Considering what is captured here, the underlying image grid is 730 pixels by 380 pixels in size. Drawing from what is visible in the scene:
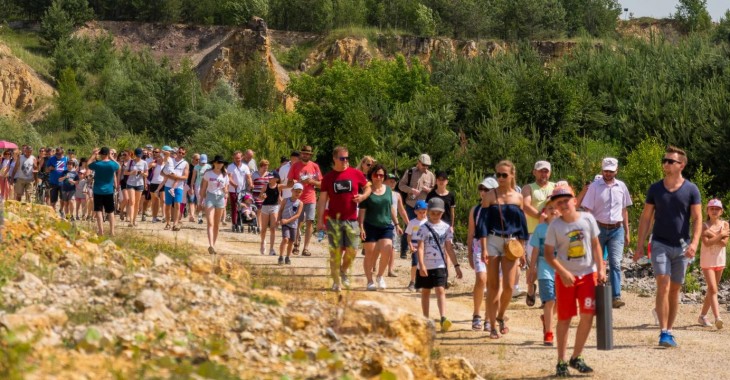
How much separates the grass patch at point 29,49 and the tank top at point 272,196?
60343 millimetres

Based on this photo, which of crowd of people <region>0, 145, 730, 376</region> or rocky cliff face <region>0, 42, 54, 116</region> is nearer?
crowd of people <region>0, 145, 730, 376</region>

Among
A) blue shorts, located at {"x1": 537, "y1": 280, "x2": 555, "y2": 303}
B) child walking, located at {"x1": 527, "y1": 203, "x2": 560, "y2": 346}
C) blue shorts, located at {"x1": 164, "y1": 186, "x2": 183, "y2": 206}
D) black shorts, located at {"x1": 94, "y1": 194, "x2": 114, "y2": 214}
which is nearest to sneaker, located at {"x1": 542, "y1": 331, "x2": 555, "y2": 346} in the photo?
child walking, located at {"x1": 527, "y1": 203, "x2": 560, "y2": 346}

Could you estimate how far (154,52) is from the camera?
81.6 metres

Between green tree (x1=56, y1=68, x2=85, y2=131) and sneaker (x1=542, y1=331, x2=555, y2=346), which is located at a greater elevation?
green tree (x1=56, y1=68, x2=85, y2=131)

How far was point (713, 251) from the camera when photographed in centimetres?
1355

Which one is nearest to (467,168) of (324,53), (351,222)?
(351,222)

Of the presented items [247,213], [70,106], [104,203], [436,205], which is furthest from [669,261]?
[70,106]

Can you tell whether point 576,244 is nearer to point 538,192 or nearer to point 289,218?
point 538,192

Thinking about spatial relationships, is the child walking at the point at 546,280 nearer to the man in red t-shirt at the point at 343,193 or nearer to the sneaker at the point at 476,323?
the sneaker at the point at 476,323

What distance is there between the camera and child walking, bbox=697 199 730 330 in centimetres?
1345

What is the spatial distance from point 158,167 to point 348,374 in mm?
16918

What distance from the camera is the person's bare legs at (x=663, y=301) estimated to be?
39.2 feet

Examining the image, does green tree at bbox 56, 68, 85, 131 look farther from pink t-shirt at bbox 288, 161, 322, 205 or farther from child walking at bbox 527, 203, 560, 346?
child walking at bbox 527, 203, 560, 346

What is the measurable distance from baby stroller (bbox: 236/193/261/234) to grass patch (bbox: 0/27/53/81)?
54.8 meters
